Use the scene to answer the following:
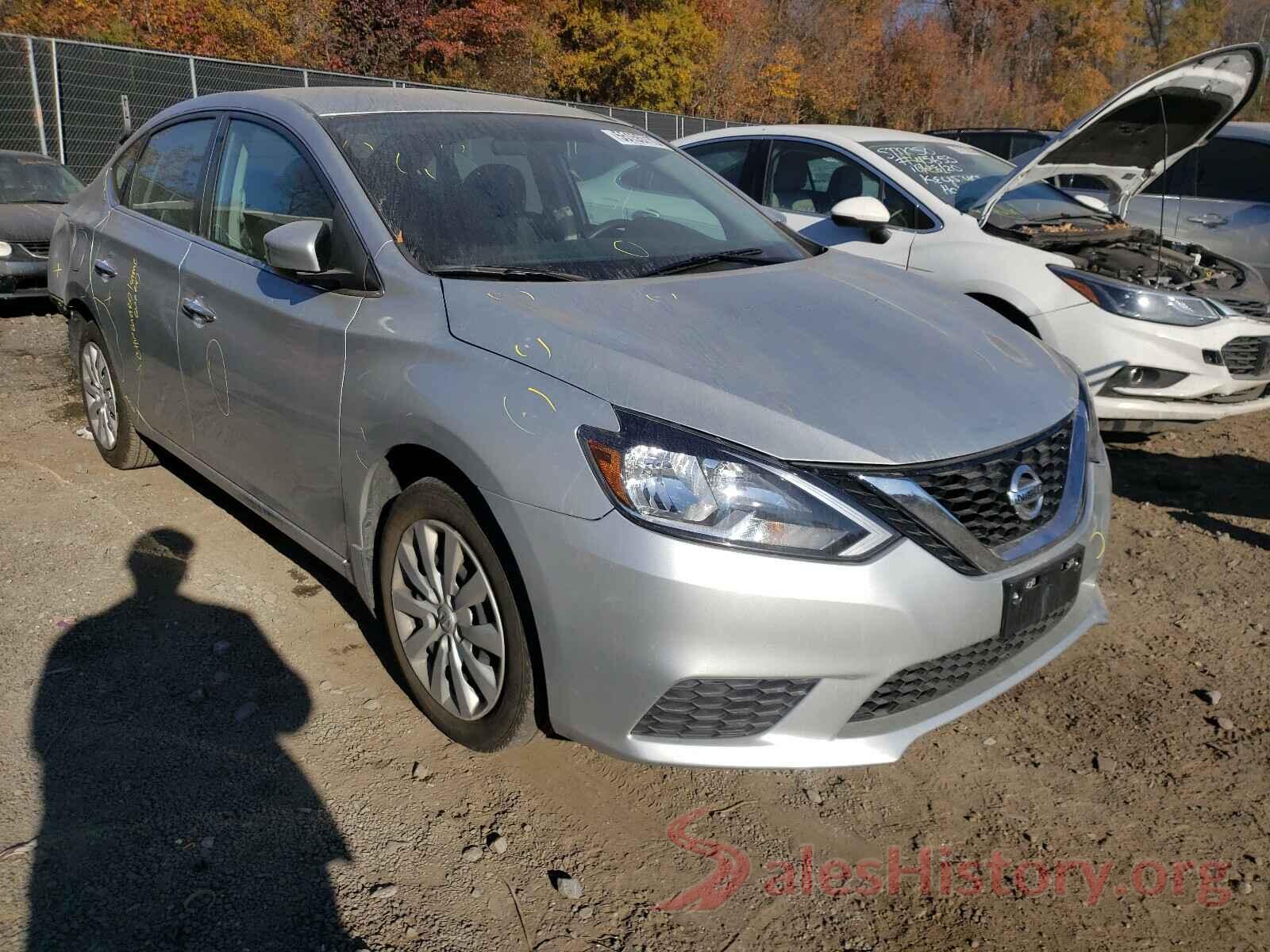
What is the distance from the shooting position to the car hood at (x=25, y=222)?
29.4 ft

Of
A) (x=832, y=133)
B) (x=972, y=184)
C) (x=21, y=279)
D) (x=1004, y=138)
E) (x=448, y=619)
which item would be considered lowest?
(x=21, y=279)

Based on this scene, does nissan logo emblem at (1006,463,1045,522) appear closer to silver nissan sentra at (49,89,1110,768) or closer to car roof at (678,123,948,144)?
silver nissan sentra at (49,89,1110,768)

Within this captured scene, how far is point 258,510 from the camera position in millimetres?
3562

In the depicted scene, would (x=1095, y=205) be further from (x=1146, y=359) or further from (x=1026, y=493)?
(x=1026, y=493)

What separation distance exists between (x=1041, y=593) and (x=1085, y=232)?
4086 mm

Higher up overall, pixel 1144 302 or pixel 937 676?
pixel 1144 302

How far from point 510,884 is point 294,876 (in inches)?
19.7

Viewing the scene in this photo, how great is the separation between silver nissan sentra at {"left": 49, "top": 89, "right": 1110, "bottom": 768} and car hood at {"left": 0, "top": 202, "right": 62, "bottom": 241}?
6504 millimetres

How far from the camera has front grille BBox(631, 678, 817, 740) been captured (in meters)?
2.26

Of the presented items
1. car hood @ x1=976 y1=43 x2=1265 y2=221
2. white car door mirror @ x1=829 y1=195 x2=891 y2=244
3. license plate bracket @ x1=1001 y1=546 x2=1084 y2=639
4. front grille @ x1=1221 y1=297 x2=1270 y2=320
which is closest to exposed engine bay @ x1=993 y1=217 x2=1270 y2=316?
front grille @ x1=1221 y1=297 x2=1270 y2=320

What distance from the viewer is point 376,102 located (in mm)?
3508

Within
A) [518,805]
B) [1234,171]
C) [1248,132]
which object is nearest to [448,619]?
[518,805]

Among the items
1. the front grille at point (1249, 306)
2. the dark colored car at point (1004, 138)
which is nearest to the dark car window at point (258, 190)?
the front grille at point (1249, 306)

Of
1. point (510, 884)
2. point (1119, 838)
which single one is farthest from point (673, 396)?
point (1119, 838)
